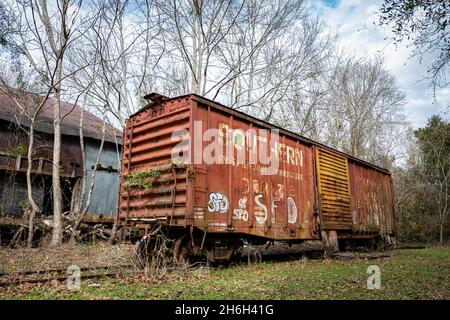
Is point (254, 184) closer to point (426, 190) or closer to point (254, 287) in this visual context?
point (254, 287)

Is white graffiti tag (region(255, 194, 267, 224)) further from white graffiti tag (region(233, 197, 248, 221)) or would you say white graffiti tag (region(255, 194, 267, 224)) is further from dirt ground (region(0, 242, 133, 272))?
dirt ground (region(0, 242, 133, 272))

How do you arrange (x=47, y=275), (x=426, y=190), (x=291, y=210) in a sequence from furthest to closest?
1. (x=426, y=190)
2. (x=291, y=210)
3. (x=47, y=275)

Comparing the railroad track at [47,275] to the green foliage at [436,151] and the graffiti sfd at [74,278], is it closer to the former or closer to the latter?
the graffiti sfd at [74,278]

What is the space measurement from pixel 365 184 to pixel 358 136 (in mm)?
12444

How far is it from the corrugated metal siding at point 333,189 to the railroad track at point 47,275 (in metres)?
6.81

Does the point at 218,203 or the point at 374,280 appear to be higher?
the point at 218,203

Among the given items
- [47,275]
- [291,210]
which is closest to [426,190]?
[291,210]

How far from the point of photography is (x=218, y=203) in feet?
26.8

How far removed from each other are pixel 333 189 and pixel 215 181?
19.2 ft

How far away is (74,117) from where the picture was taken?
21.5m
